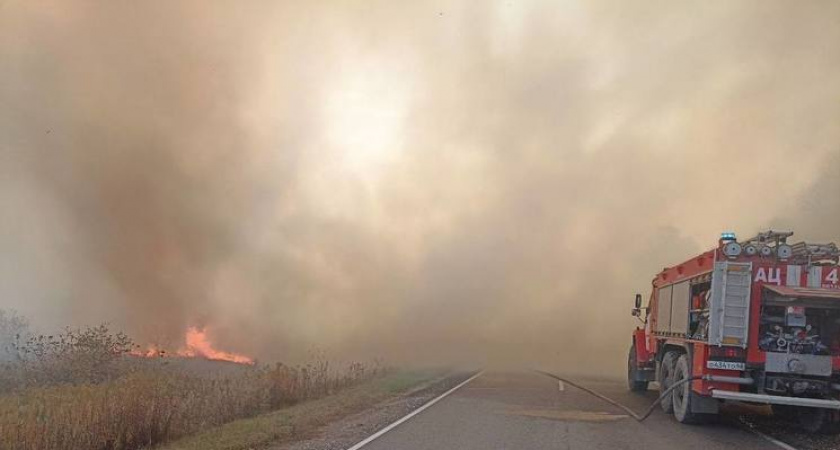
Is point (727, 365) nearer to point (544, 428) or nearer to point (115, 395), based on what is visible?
point (544, 428)

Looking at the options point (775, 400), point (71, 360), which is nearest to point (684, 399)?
point (775, 400)

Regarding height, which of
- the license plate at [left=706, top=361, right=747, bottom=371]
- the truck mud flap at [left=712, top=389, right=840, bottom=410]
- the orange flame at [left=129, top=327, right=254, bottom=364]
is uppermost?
the license plate at [left=706, top=361, right=747, bottom=371]

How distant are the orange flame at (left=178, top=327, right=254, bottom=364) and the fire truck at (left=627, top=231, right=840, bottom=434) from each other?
20.2m

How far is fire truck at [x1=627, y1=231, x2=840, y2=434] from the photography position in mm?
11195

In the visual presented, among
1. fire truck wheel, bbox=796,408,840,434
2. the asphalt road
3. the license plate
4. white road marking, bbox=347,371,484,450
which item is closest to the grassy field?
white road marking, bbox=347,371,484,450

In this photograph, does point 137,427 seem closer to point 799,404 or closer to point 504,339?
point 799,404

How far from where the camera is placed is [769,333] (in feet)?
38.1

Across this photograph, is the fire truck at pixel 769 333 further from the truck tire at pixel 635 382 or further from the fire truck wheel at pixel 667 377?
the truck tire at pixel 635 382

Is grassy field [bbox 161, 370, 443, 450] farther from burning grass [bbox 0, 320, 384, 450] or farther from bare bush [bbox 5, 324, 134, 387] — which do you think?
bare bush [bbox 5, 324, 134, 387]

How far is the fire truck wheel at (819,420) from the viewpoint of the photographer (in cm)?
1123

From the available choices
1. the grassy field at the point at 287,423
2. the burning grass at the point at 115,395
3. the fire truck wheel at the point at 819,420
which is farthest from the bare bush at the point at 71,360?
the fire truck wheel at the point at 819,420

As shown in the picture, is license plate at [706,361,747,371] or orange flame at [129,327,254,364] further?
orange flame at [129,327,254,364]

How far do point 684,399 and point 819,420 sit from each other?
212 cm

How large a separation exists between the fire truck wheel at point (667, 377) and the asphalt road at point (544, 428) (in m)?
0.34
